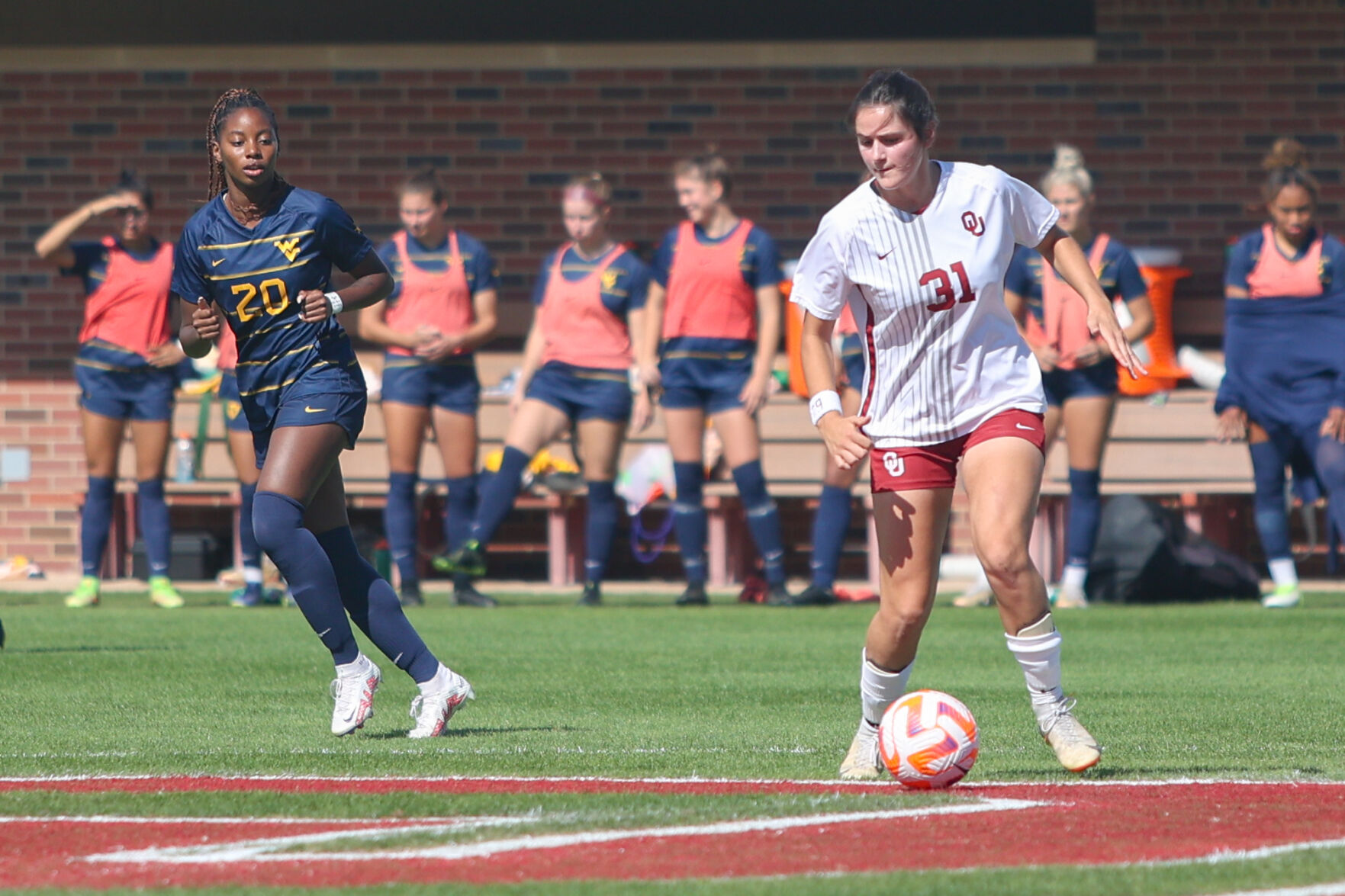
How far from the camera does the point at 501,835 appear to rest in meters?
4.21

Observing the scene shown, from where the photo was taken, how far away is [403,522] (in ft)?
38.5

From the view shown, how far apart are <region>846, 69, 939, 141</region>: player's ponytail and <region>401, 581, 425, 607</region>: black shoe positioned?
6.99 metres

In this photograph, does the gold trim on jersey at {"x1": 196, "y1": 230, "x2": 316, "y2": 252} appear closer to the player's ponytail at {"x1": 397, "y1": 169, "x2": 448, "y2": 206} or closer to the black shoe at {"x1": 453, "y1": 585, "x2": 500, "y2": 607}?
the player's ponytail at {"x1": 397, "y1": 169, "x2": 448, "y2": 206}

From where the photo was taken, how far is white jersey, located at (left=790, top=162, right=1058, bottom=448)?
17.2 ft

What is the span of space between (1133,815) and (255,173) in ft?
10.7

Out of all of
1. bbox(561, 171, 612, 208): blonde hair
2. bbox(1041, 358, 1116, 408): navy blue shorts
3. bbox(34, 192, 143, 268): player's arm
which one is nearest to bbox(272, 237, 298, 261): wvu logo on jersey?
bbox(34, 192, 143, 268): player's arm

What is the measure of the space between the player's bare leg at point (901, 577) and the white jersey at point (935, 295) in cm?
17

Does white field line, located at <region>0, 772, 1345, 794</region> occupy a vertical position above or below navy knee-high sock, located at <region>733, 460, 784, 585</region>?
below

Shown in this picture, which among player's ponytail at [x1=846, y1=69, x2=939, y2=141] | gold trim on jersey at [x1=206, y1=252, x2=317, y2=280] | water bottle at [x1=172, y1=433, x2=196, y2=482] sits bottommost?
water bottle at [x1=172, y1=433, x2=196, y2=482]

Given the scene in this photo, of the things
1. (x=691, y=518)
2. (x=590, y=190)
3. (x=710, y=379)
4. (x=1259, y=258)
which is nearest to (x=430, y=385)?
(x=590, y=190)

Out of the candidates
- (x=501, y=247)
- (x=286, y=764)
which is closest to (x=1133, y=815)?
(x=286, y=764)

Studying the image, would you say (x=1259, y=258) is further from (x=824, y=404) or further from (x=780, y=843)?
(x=780, y=843)

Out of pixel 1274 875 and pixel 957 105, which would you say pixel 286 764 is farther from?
pixel 957 105

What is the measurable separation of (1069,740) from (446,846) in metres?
1.84
